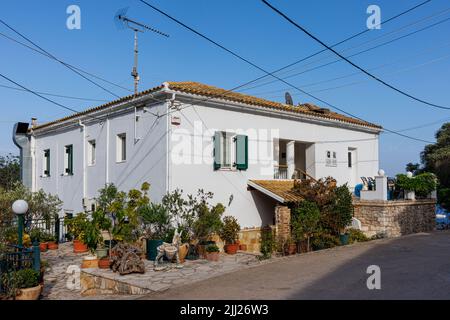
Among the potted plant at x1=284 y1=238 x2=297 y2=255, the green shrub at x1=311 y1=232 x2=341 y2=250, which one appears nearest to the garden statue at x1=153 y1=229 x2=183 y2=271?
the potted plant at x1=284 y1=238 x2=297 y2=255

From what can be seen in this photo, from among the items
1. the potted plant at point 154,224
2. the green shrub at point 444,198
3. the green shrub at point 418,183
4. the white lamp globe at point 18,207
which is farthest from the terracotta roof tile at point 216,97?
the white lamp globe at point 18,207

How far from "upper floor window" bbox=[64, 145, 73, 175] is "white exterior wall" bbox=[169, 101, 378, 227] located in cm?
747

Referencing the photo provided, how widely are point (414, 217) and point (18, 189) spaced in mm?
16574

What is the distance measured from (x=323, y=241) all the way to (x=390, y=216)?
4.11 metres

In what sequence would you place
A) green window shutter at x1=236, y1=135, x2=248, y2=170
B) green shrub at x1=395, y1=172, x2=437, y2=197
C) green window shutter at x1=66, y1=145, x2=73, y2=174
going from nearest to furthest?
green window shutter at x1=236, y1=135, x2=248, y2=170
green shrub at x1=395, y1=172, x2=437, y2=197
green window shutter at x1=66, y1=145, x2=73, y2=174

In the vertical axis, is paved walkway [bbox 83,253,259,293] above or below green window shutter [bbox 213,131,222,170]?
below

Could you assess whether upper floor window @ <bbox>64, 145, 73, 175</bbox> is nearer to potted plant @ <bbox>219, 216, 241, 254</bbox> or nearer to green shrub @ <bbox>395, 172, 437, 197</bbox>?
potted plant @ <bbox>219, 216, 241, 254</bbox>

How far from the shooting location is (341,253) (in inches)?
485

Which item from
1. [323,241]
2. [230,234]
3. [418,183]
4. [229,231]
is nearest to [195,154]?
[229,231]

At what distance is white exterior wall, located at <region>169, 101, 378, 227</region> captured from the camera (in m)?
13.5

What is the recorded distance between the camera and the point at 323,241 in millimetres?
14000

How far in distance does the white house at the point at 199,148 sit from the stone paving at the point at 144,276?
9.49 feet

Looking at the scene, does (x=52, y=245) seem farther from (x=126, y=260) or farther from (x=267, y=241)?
(x=267, y=241)

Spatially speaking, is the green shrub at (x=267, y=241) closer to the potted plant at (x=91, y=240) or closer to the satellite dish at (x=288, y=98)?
the potted plant at (x=91, y=240)
